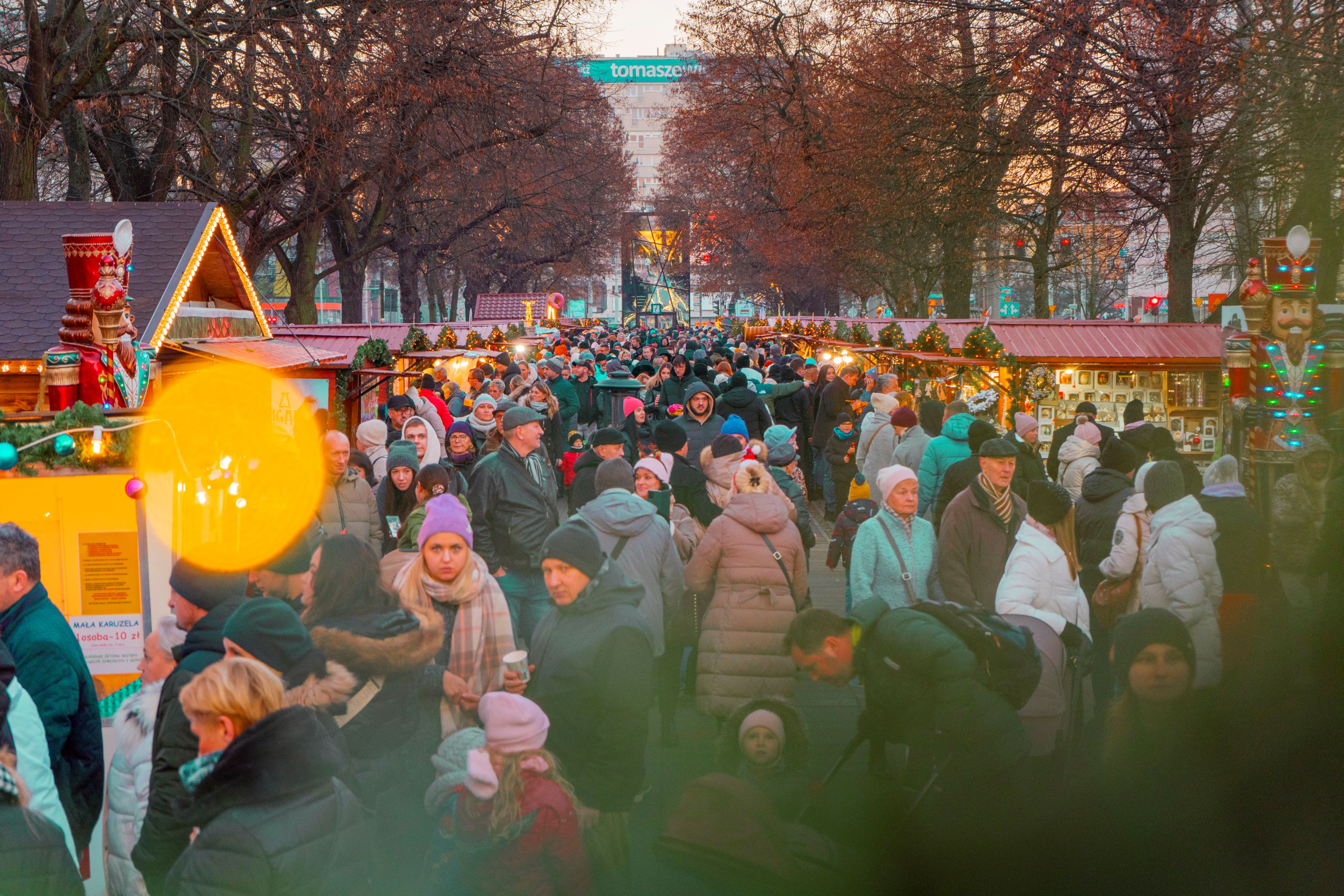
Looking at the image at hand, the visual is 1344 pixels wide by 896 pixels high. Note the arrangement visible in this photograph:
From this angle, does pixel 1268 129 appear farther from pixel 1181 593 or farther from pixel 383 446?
pixel 383 446

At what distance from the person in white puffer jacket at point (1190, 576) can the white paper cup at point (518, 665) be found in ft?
10.9

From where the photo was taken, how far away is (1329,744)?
21.5ft

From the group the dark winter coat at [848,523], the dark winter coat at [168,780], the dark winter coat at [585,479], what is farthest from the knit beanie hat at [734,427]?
the dark winter coat at [168,780]

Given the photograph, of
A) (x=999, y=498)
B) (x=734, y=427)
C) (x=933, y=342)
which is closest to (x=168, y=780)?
(x=999, y=498)

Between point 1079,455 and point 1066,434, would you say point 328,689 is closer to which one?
point 1079,455

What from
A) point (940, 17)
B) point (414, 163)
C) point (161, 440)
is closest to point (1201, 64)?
point (940, 17)

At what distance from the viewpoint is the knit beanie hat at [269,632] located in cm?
349

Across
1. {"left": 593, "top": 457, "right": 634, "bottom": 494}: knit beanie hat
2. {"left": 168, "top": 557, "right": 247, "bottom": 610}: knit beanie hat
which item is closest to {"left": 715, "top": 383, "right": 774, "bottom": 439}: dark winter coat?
{"left": 593, "top": 457, "right": 634, "bottom": 494}: knit beanie hat

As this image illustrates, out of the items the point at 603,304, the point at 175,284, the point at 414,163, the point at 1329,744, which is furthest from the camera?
the point at 603,304

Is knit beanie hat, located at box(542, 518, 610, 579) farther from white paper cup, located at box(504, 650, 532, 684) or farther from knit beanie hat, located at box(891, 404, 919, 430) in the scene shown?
knit beanie hat, located at box(891, 404, 919, 430)

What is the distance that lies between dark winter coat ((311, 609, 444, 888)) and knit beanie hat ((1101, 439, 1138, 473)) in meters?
4.92

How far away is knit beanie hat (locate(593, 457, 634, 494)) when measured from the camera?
650cm

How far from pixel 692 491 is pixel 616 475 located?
161 centimetres

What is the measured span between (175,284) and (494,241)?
3200 centimetres
